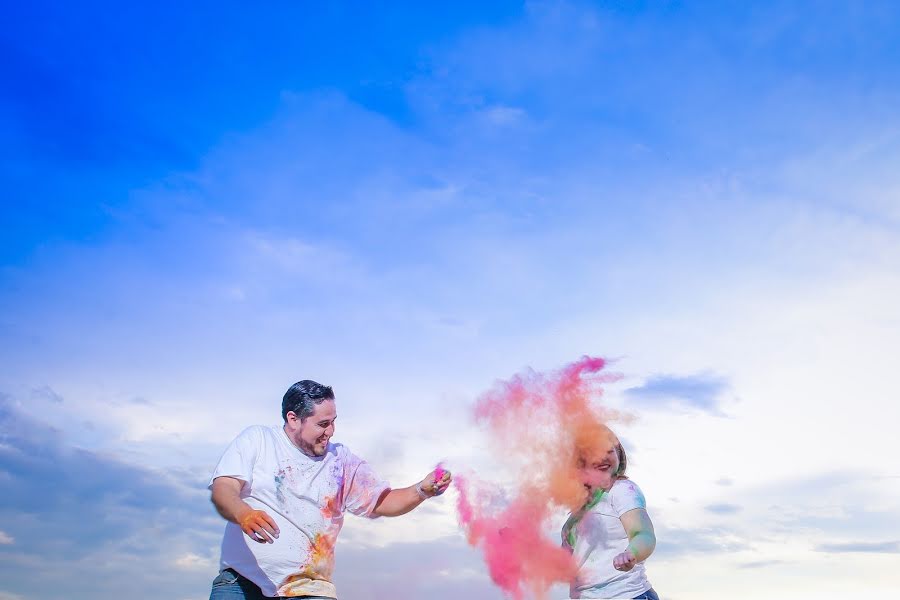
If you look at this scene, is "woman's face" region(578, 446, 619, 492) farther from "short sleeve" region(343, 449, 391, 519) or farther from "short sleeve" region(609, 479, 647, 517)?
"short sleeve" region(343, 449, 391, 519)

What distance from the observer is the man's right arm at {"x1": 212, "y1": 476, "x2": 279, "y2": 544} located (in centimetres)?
616

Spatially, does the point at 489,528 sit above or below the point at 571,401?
below

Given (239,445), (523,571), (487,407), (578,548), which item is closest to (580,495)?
(578,548)

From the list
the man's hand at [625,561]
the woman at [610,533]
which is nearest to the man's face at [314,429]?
the woman at [610,533]

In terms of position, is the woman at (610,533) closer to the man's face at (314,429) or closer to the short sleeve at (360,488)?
the short sleeve at (360,488)

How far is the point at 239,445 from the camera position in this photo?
22.5 ft

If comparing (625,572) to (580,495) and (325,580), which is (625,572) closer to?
(580,495)

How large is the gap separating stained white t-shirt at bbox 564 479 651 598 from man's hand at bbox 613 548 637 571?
0.87 feet

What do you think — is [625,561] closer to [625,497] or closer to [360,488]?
[625,497]

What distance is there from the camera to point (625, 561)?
21.2ft

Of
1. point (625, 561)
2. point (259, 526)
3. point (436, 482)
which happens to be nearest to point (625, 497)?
point (625, 561)

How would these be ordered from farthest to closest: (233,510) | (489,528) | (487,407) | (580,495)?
1. (487,407)
2. (489,528)
3. (580,495)
4. (233,510)

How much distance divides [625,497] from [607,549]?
1.55ft

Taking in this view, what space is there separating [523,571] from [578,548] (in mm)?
1017
